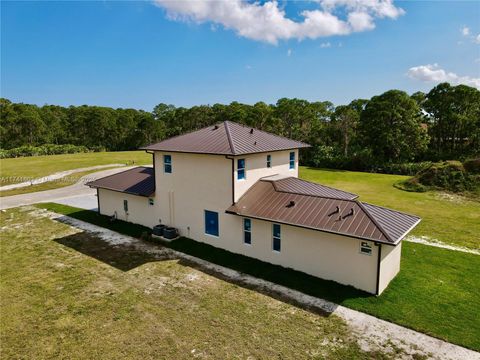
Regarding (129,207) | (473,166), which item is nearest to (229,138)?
(129,207)

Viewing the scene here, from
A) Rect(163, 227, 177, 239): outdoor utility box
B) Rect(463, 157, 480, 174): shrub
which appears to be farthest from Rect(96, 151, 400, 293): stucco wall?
Rect(463, 157, 480, 174): shrub

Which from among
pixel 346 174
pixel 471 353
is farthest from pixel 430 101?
pixel 471 353

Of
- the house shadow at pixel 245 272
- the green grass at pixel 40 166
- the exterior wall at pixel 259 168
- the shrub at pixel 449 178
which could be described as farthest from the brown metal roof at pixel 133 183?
the shrub at pixel 449 178

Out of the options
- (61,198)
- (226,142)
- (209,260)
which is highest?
(226,142)

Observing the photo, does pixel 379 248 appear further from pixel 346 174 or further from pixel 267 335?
pixel 346 174

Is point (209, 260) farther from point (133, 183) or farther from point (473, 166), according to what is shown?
point (473, 166)

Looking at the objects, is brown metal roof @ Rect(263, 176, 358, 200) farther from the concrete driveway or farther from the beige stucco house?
the concrete driveway
